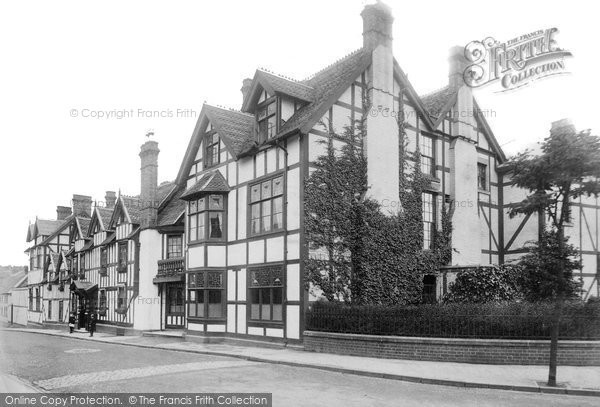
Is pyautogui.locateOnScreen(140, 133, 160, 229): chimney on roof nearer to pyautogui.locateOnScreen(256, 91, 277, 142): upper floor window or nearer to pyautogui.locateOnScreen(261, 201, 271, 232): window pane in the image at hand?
pyautogui.locateOnScreen(256, 91, 277, 142): upper floor window

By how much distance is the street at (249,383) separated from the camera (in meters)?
10.9

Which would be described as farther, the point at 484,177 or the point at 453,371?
the point at 484,177

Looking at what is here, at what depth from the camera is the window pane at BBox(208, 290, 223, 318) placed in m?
24.7

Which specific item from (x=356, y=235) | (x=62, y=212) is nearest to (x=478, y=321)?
(x=356, y=235)

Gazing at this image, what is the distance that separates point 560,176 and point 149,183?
2206cm

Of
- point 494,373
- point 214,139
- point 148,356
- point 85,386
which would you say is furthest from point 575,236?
point 85,386

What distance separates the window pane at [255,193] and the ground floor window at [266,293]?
9.26 feet

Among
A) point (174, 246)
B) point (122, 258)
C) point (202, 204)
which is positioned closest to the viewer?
point (202, 204)

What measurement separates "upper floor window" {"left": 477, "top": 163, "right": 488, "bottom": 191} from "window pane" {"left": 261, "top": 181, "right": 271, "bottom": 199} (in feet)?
35.7

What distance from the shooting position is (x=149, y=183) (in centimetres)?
3020

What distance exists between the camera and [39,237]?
172 ft

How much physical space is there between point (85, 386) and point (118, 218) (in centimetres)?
2375

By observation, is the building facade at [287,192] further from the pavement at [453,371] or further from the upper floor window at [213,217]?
the pavement at [453,371]

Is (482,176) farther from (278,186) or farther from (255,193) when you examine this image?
(255,193)
